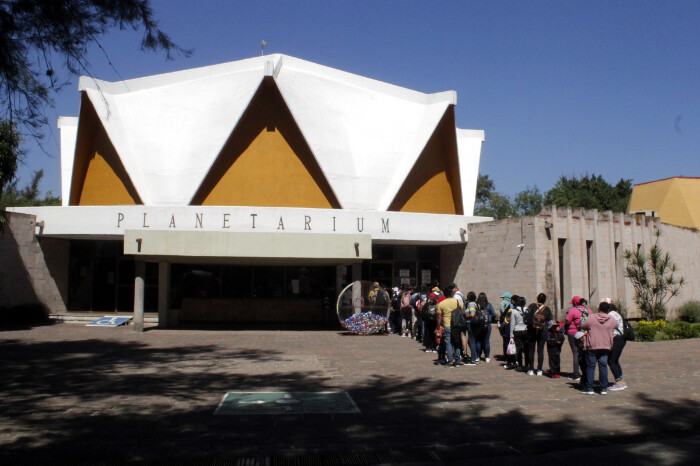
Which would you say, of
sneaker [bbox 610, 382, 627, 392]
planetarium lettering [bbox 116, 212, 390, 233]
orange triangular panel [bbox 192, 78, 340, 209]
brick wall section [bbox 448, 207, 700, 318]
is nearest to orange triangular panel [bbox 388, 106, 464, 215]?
brick wall section [bbox 448, 207, 700, 318]

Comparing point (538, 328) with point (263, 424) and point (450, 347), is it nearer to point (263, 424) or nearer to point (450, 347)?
point (450, 347)

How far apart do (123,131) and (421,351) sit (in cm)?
1545

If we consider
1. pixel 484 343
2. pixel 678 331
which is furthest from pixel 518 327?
pixel 678 331

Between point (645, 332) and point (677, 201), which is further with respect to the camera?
point (677, 201)

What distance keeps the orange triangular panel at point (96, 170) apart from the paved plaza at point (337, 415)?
10.5m

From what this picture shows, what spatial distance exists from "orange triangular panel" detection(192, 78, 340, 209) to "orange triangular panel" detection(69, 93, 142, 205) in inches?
135

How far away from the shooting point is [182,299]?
79.2ft

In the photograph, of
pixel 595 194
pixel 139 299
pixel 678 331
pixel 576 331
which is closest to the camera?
pixel 576 331

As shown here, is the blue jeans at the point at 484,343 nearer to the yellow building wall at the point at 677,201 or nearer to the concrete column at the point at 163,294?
the concrete column at the point at 163,294

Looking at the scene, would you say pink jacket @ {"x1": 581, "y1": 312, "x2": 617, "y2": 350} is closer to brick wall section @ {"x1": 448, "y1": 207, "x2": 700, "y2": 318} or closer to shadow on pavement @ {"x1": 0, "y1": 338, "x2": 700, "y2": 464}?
shadow on pavement @ {"x1": 0, "y1": 338, "x2": 700, "y2": 464}

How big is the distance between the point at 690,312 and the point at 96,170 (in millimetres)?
→ 25518

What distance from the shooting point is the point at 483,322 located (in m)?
12.1

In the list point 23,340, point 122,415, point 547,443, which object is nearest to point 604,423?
point 547,443

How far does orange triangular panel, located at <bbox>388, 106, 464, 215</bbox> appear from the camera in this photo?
24.0 m
